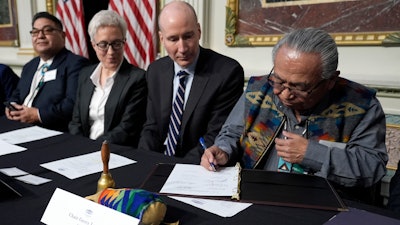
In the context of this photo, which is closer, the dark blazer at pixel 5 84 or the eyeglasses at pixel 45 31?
the eyeglasses at pixel 45 31

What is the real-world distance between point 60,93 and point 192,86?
1.39 meters

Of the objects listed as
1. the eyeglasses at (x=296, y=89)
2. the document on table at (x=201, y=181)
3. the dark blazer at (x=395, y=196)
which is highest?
the eyeglasses at (x=296, y=89)

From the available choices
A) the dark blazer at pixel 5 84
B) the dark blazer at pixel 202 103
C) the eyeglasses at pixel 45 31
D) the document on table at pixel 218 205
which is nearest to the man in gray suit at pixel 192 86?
the dark blazer at pixel 202 103

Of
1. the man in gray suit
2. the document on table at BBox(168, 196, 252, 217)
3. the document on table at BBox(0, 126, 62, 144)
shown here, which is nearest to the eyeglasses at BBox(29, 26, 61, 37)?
the document on table at BBox(0, 126, 62, 144)

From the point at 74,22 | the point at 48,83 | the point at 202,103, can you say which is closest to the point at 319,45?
the point at 202,103

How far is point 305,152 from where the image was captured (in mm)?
1351

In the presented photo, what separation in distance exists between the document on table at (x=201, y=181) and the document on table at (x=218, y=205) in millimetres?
34

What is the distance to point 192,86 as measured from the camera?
7.13 feet

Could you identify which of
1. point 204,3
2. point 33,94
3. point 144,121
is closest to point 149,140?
point 144,121

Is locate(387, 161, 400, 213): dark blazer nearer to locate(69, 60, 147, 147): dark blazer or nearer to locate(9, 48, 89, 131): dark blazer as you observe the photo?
locate(69, 60, 147, 147): dark blazer

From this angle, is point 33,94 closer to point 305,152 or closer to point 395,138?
point 305,152

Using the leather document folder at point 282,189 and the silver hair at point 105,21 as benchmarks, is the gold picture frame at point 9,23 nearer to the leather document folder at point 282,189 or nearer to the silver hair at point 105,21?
the silver hair at point 105,21

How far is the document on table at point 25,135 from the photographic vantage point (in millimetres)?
1916

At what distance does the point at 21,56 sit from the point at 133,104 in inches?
141
